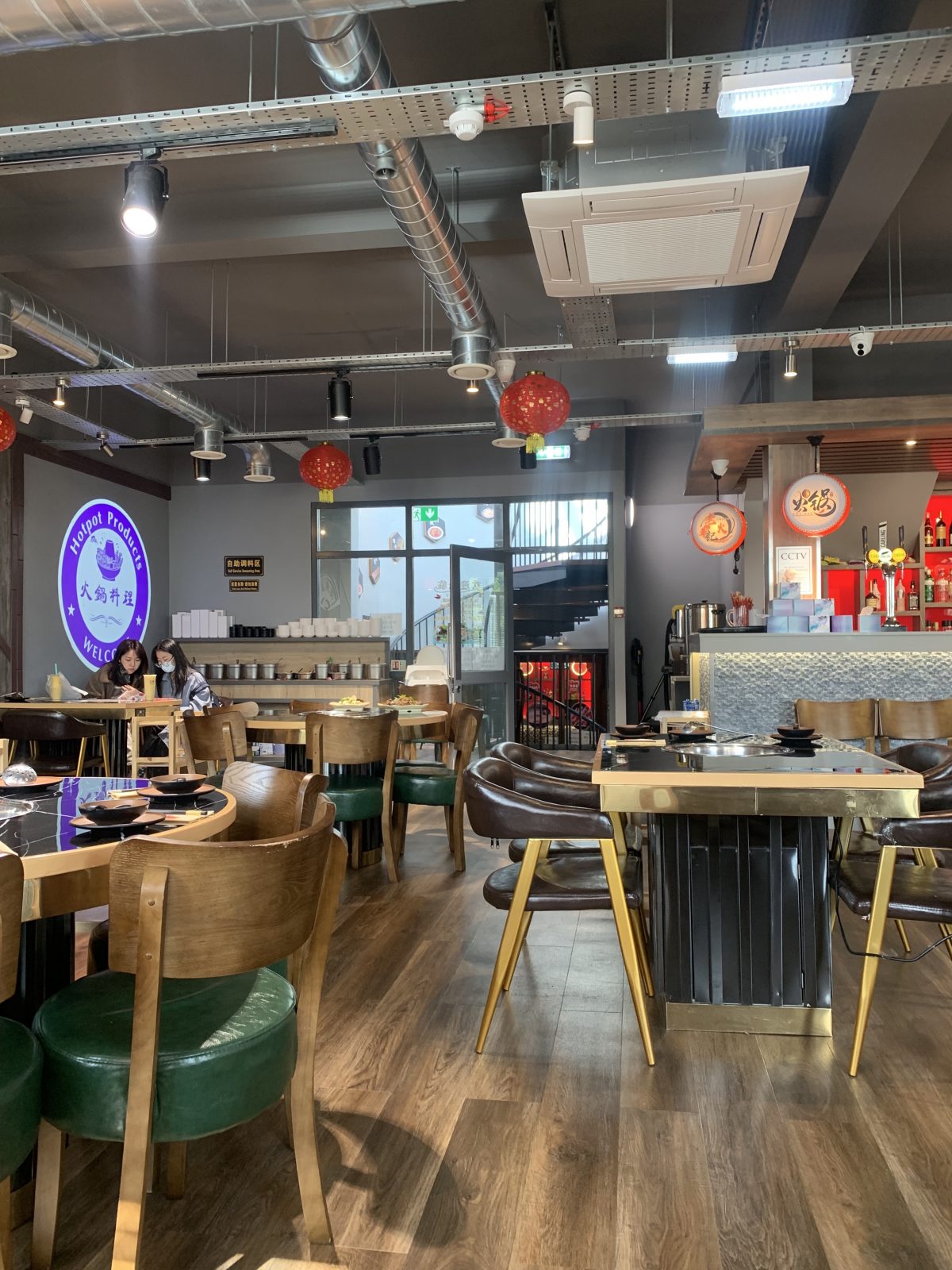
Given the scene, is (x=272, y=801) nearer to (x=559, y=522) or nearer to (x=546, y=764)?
(x=546, y=764)

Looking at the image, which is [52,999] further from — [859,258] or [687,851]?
[859,258]

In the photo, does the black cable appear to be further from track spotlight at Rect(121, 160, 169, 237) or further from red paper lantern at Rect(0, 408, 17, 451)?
red paper lantern at Rect(0, 408, 17, 451)

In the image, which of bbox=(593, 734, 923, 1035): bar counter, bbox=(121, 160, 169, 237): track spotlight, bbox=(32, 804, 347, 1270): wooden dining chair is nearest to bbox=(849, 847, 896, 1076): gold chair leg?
bbox=(593, 734, 923, 1035): bar counter

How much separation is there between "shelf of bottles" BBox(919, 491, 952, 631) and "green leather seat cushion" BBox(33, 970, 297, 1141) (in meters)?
8.71

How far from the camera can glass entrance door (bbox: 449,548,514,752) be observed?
991 cm

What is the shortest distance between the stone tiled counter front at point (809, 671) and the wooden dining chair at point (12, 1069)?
19.0ft

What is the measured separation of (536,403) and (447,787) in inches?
98.2

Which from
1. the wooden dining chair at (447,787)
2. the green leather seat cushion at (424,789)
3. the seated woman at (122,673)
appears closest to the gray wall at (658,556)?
the seated woman at (122,673)

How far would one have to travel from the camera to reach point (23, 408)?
26.9 ft

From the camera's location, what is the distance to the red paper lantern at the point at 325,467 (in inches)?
303

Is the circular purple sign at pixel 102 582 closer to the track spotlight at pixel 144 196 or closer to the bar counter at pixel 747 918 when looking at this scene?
the track spotlight at pixel 144 196

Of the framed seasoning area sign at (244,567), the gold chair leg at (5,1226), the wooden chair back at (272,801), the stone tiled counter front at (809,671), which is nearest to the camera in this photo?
the gold chair leg at (5,1226)

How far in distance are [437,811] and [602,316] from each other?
3.99 m

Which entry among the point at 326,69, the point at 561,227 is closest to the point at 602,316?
the point at 561,227
